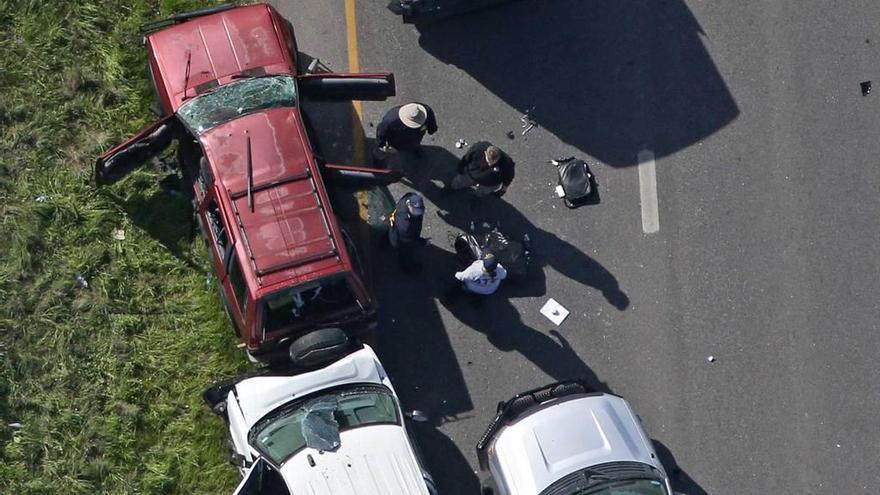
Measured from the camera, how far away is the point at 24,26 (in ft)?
28.6

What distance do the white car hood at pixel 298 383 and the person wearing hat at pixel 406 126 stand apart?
2317 millimetres

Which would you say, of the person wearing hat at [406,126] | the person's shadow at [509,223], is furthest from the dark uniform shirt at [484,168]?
the person's shadow at [509,223]

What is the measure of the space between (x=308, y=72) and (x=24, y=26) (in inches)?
129

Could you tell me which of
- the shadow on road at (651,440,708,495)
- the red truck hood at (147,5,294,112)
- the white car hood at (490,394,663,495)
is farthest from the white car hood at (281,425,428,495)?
the red truck hood at (147,5,294,112)

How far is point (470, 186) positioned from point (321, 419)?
10.0ft

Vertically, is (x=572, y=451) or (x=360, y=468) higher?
(x=360, y=468)

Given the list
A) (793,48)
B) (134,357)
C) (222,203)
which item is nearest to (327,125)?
(222,203)

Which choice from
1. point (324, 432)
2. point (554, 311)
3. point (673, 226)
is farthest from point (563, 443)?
point (673, 226)

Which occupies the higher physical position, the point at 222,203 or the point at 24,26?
the point at 24,26

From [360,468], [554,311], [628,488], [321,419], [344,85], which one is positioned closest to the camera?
[360,468]

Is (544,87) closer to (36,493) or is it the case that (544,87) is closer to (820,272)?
(820,272)

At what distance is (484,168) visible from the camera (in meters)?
8.15

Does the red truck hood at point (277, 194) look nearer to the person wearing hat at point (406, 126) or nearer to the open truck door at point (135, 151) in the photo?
the open truck door at point (135, 151)

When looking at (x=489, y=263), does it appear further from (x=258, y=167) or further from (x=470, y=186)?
(x=258, y=167)
